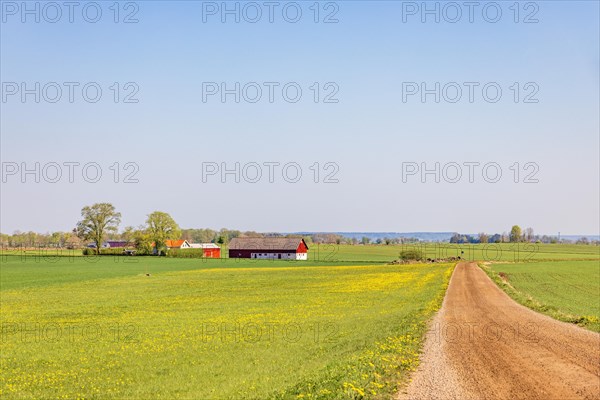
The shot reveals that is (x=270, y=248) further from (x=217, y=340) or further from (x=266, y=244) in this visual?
(x=217, y=340)

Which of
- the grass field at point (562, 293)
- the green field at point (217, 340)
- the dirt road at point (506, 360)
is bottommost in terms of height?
the grass field at point (562, 293)

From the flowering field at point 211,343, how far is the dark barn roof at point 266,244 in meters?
95.6

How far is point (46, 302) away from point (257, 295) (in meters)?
19.2

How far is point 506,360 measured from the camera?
71.5 ft

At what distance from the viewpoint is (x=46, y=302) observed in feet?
162

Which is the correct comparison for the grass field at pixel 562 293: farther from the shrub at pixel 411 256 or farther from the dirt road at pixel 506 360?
the shrub at pixel 411 256

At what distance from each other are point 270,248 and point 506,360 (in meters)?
133

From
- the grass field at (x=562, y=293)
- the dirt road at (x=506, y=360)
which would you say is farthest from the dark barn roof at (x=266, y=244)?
→ the dirt road at (x=506, y=360)

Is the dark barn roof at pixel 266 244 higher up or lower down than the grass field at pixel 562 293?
higher up

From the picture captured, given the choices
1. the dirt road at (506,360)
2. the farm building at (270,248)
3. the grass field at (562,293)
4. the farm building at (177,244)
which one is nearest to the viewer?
the dirt road at (506,360)

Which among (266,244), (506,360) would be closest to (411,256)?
(266,244)

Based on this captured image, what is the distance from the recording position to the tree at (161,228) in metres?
157

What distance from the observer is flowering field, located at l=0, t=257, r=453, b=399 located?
19.6 m

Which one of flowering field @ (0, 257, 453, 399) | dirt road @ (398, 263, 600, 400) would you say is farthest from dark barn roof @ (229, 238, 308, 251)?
dirt road @ (398, 263, 600, 400)
